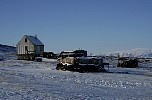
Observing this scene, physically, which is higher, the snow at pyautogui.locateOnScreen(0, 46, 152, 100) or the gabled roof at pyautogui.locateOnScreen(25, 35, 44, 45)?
the gabled roof at pyautogui.locateOnScreen(25, 35, 44, 45)

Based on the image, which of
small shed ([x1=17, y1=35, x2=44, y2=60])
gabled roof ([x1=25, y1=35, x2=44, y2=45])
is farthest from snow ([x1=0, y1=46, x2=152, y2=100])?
gabled roof ([x1=25, y1=35, x2=44, y2=45])

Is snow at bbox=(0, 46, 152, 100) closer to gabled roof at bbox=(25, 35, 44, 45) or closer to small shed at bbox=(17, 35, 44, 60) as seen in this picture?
small shed at bbox=(17, 35, 44, 60)

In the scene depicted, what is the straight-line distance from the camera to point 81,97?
17.1 m

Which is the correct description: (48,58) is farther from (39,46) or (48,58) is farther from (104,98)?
(104,98)

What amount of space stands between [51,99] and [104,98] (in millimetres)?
2979

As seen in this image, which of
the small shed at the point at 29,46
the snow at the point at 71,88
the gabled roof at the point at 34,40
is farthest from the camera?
the gabled roof at the point at 34,40

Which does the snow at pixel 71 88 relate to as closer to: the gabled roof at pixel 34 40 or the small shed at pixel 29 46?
the small shed at pixel 29 46

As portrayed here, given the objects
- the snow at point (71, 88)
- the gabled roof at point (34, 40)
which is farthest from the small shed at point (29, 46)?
the snow at point (71, 88)

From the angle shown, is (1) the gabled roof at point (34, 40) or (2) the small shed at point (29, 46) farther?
(1) the gabled roof at point (34, 40)

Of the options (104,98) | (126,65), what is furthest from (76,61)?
(104,98)

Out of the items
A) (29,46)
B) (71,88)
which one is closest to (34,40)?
(29,46)

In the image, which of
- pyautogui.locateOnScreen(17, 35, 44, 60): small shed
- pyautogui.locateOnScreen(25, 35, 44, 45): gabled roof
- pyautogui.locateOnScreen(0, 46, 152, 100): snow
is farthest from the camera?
pyautogui.locateOnScreen(25, 35, 44, 45): gabled roof

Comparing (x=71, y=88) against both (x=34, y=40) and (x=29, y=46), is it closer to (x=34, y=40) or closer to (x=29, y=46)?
(x=29, y=46)

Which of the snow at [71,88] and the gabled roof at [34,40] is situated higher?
the gabled roof at [34,40]
